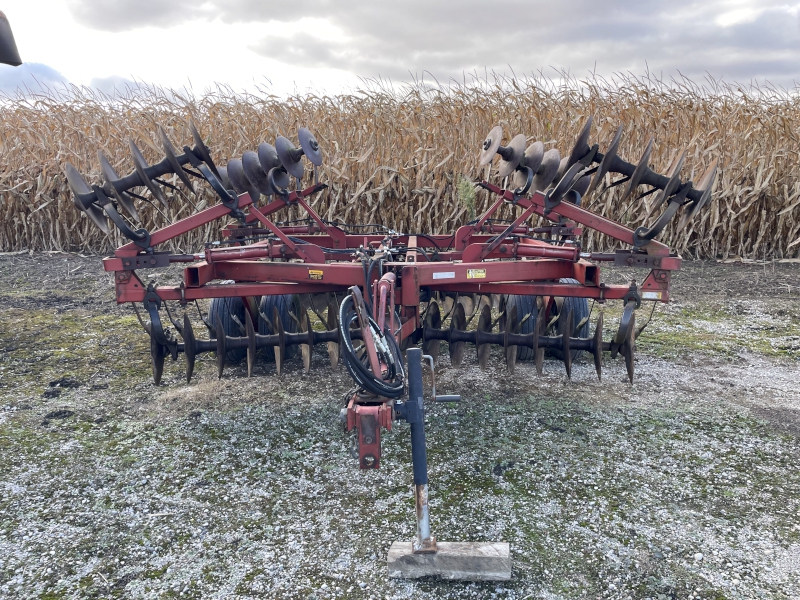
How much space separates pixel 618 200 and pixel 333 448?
6.48 m

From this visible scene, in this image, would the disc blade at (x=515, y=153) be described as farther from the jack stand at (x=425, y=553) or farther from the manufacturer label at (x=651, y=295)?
the jack stand at (x=425, y=553)

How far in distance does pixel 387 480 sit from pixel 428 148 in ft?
20.0

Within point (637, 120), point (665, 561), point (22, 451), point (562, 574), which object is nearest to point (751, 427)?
point (665, 561)

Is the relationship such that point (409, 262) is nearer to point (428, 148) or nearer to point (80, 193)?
point (80, 193)

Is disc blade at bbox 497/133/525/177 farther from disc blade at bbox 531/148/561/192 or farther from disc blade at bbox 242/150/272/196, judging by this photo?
disc blade at bbox 242/150/272/196

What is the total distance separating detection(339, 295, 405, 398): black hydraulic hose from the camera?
2.13 m

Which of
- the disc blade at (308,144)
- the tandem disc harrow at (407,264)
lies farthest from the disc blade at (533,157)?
the disc blade at (308,144)

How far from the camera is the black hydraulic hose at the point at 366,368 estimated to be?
2131mm

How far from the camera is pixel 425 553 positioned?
232cm

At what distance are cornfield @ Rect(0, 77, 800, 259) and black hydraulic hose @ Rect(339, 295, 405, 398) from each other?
5.24 m

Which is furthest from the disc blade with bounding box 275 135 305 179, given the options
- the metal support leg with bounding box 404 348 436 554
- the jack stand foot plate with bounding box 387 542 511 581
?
the jack stand foot plate with bounding box 387 542 511 581

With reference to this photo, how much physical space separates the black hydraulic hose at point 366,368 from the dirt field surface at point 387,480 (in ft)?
2.32

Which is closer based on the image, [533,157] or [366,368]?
[366,368]

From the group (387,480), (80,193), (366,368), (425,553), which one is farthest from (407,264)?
(80,193)
